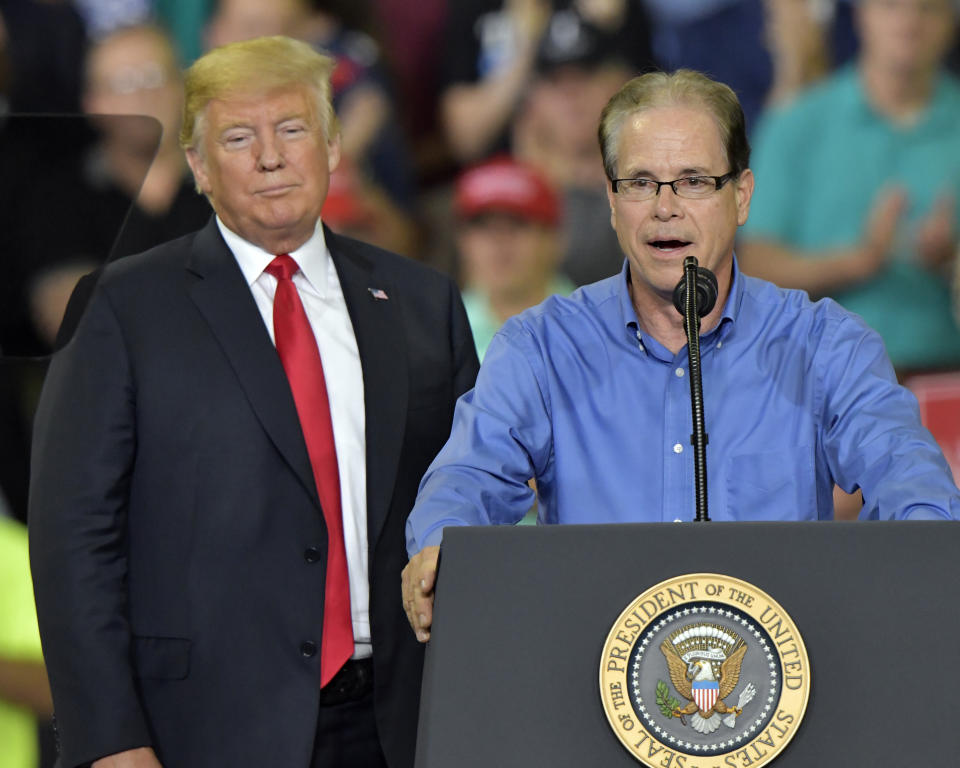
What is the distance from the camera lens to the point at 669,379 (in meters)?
1.90

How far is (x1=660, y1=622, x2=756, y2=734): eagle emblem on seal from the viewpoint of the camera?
4.29 ft

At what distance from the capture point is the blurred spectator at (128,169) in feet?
9.05

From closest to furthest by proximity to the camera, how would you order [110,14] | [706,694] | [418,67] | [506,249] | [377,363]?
[706,694]
[377,363]
[506,249]
[110,14]
[418,67]

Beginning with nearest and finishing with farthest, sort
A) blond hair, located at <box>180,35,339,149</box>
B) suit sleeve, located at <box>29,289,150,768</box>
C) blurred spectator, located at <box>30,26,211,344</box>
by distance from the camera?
1. suit sleeve, located at <box>29,289,150,768</box>
2. blond hair, located at <box>180,35,339,149</box>
3. blurred spectator, located at <box>30,26,211,344</box>

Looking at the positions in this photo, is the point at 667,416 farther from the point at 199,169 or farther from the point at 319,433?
the point at 199,169

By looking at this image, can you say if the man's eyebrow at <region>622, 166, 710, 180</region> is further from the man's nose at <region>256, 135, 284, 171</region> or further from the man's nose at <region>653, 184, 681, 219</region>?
the man's nose at <region>256, 135, 284, 171</region>

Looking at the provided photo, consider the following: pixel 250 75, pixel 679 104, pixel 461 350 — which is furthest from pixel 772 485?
pixel 250 75

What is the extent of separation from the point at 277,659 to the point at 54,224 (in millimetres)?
1239

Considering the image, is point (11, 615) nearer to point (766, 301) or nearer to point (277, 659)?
point (277, 659)

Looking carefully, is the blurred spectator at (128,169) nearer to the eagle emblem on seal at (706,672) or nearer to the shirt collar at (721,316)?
the shirt collar at (721,316)

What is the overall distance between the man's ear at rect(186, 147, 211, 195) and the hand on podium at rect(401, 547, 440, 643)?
3.21 ft

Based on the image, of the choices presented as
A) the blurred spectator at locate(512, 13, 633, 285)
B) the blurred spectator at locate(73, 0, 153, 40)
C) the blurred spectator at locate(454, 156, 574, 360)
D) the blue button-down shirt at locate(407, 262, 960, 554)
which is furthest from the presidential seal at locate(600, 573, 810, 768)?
the blurred spectator at locate(73, 0, 153, 40)

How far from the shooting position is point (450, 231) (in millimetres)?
4414

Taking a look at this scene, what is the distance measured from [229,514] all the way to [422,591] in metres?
0.69
